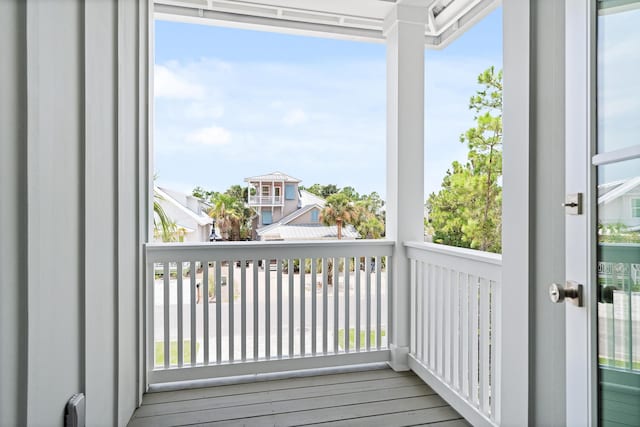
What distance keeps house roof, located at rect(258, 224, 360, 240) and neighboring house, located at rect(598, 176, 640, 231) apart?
198cm

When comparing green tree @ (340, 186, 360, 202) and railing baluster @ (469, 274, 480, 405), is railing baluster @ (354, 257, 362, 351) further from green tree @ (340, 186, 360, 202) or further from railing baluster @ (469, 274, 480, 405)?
railing baluster @ (469, 274, 480, 405)

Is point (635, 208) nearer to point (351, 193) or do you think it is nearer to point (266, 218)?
point (351, 193)

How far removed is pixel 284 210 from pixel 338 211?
0.42m

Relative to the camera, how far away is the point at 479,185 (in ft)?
10.9

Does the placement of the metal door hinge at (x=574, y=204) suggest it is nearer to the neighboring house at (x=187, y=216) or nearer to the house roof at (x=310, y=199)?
the house roof at (x=310, y=199)

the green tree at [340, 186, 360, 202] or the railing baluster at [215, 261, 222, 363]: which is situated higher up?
the green tree at [340, 186, 360, 202]

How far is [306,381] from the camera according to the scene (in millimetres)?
2562

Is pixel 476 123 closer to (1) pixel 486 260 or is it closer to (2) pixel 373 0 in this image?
(2) pixel 373 0

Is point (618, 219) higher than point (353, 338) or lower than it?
higher

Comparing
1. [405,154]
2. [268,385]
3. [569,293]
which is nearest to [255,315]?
[268,385]

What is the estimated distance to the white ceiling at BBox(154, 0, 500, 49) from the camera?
2646 millimetres

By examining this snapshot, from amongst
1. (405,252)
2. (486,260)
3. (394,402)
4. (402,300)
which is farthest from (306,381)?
(486,260)

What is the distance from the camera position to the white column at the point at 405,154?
2715 mm

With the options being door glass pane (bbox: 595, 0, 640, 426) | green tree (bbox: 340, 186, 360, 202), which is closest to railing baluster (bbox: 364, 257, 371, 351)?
green tree (bbox: 340, 186, 360, 202)
